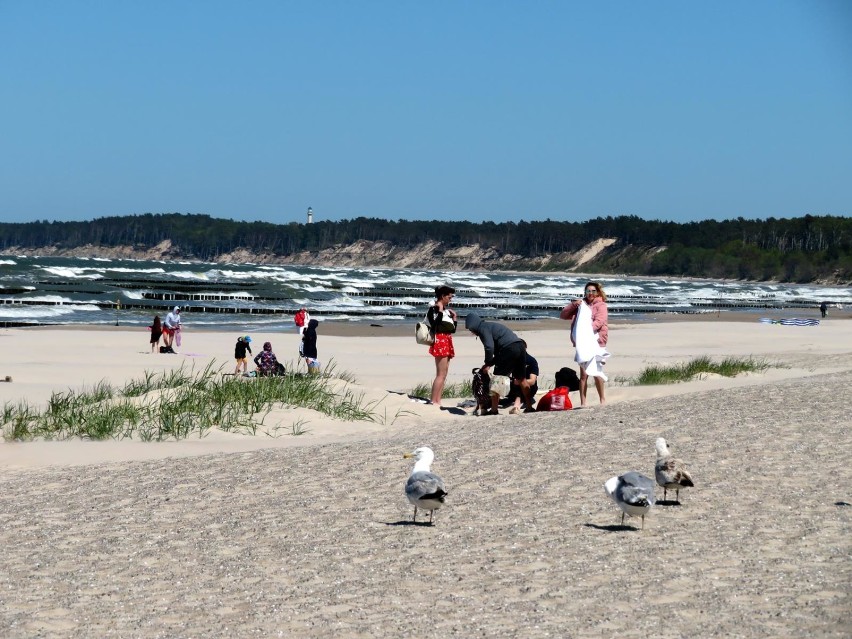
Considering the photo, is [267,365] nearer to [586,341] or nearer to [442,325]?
[442,325]

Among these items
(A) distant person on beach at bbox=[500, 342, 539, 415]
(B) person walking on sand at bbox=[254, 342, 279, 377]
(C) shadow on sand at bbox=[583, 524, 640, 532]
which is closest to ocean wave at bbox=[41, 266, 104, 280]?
(B) person walking on sand at bbox=[254, 342, 279, 377]

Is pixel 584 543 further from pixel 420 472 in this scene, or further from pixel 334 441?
pixel 334 441

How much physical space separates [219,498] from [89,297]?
50.2 m

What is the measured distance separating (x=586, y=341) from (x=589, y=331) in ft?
0.38

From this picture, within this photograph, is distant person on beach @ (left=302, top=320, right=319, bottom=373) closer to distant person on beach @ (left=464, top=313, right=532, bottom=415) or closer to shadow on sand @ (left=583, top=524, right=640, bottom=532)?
distant person on beach @ (left=464, top=313, right=532, bottom=415)

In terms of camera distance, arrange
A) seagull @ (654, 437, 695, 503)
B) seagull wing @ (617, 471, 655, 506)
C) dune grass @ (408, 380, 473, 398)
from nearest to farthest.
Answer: seagull wing @ (617, 471, 655, 506), seagull @ (654, 437, 695, 503), dune grass @ (408, 380, 473, 398)

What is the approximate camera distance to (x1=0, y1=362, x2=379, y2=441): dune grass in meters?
11.8

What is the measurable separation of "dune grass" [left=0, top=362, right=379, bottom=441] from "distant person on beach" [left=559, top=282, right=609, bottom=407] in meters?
2.45

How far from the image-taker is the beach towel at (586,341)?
12.7m

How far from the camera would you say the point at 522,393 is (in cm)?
1335

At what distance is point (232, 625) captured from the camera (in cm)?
527

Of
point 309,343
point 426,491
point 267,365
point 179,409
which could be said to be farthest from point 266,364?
point 426,491

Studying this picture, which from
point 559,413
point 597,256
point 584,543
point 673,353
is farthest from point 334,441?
point 597,256

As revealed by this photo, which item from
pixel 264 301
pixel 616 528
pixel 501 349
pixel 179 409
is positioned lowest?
pixel 264 301
